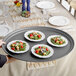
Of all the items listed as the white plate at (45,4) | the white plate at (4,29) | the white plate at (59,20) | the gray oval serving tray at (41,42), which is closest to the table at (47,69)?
the gray oval serving tray at (41,42)

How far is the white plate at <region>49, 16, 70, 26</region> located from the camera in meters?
2.07

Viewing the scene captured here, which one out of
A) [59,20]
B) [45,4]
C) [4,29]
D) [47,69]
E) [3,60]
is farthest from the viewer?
[45,4]

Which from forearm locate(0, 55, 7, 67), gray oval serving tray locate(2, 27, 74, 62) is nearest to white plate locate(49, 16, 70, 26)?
gray oval serving tray locate(2, 27, 74, 62)

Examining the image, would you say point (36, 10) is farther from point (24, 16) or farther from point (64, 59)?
point (64, 59)

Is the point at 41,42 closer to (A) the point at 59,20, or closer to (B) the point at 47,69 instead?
(B) the point at 47,69

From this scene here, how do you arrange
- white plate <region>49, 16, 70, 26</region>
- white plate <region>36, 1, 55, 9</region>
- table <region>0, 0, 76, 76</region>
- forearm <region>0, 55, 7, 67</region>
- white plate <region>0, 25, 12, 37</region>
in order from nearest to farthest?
1. forearm <region>0, 55, 7, 67</region>
2. table <region>0, 0, 76, 76</region>
3. white plate <region>0, 25, 12, 37</region>
4. white plate <region>49, 16, 70, 26</region>
5. white plate <region>36, 1, 55, 9</region>

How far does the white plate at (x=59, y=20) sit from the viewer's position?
2074mm

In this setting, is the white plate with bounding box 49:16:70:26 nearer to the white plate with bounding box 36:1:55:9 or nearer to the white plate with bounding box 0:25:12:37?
the white plate with bounding box 36:1:55:9

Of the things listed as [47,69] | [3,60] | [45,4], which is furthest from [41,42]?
[45,4]

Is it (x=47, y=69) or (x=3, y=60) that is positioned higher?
(x=3, y=60)

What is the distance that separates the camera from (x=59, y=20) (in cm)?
216

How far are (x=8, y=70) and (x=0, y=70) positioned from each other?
2.7 inches

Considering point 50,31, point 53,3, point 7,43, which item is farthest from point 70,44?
point 53,3

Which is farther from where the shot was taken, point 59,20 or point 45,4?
point 45,4
